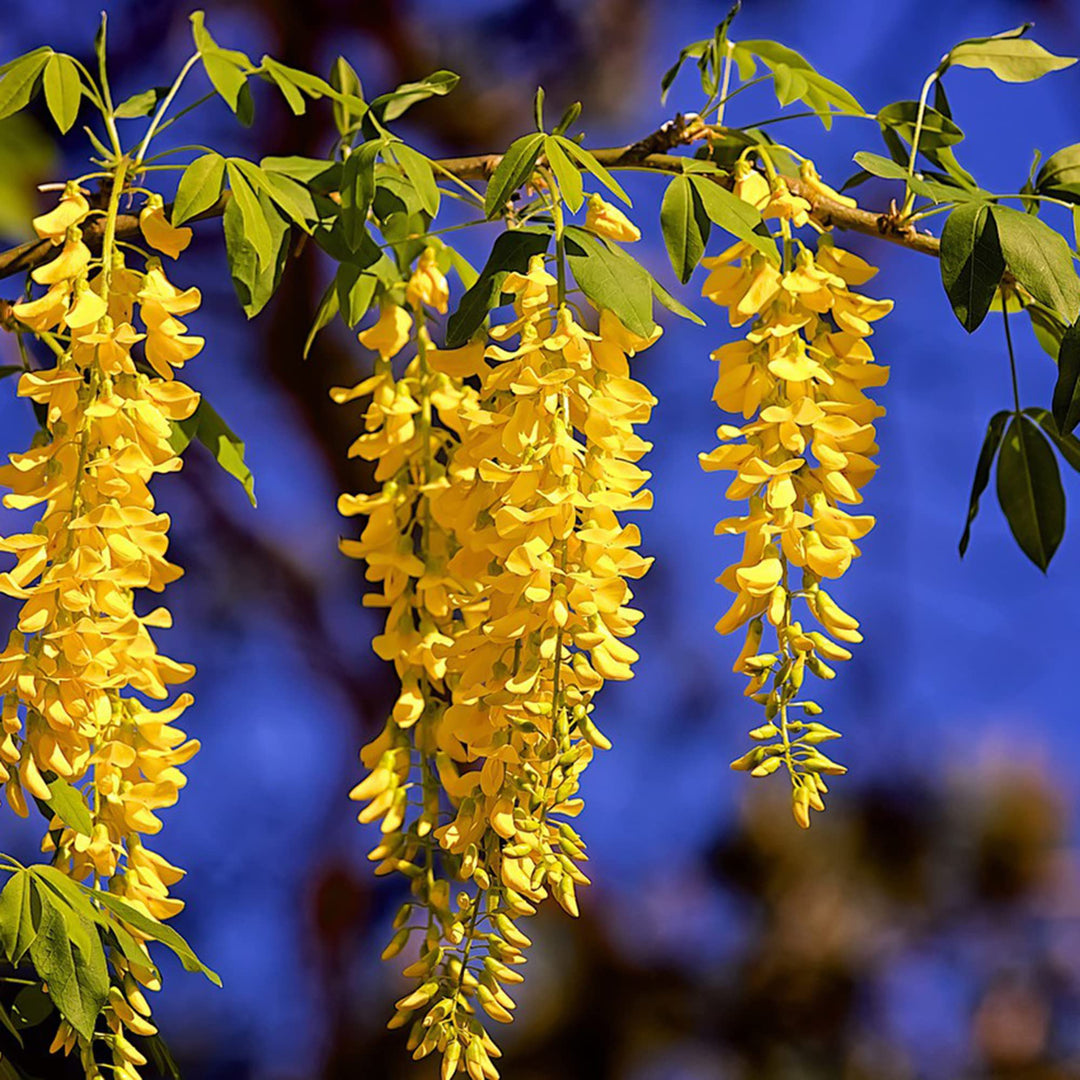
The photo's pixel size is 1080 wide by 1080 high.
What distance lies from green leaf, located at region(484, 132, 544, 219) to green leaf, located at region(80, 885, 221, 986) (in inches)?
10.6

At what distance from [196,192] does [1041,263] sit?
30 cm

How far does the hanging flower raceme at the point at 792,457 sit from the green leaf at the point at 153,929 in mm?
201

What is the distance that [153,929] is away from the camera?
1.62 ft

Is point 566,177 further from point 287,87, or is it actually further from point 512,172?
point 287,87

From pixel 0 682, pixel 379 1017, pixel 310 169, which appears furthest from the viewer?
pixel 379 1017

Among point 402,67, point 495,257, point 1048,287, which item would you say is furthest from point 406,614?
point 402,67

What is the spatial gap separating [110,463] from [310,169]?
168 millimetres

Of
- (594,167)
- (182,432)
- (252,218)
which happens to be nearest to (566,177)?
(594,167)

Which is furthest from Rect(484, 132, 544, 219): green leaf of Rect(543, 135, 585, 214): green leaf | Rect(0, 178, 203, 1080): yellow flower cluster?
Rect(0, 178, 203, 1080): yellow flower cluster

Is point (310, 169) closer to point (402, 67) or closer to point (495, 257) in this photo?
point (495, 257)

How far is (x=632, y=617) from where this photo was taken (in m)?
0.48

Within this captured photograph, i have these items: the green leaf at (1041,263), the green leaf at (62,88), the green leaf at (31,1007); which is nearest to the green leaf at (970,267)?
the green leaf at (1041,263)

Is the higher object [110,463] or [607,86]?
[607,86]

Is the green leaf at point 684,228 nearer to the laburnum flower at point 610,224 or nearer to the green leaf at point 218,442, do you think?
the laburnum flower at point 610,224
